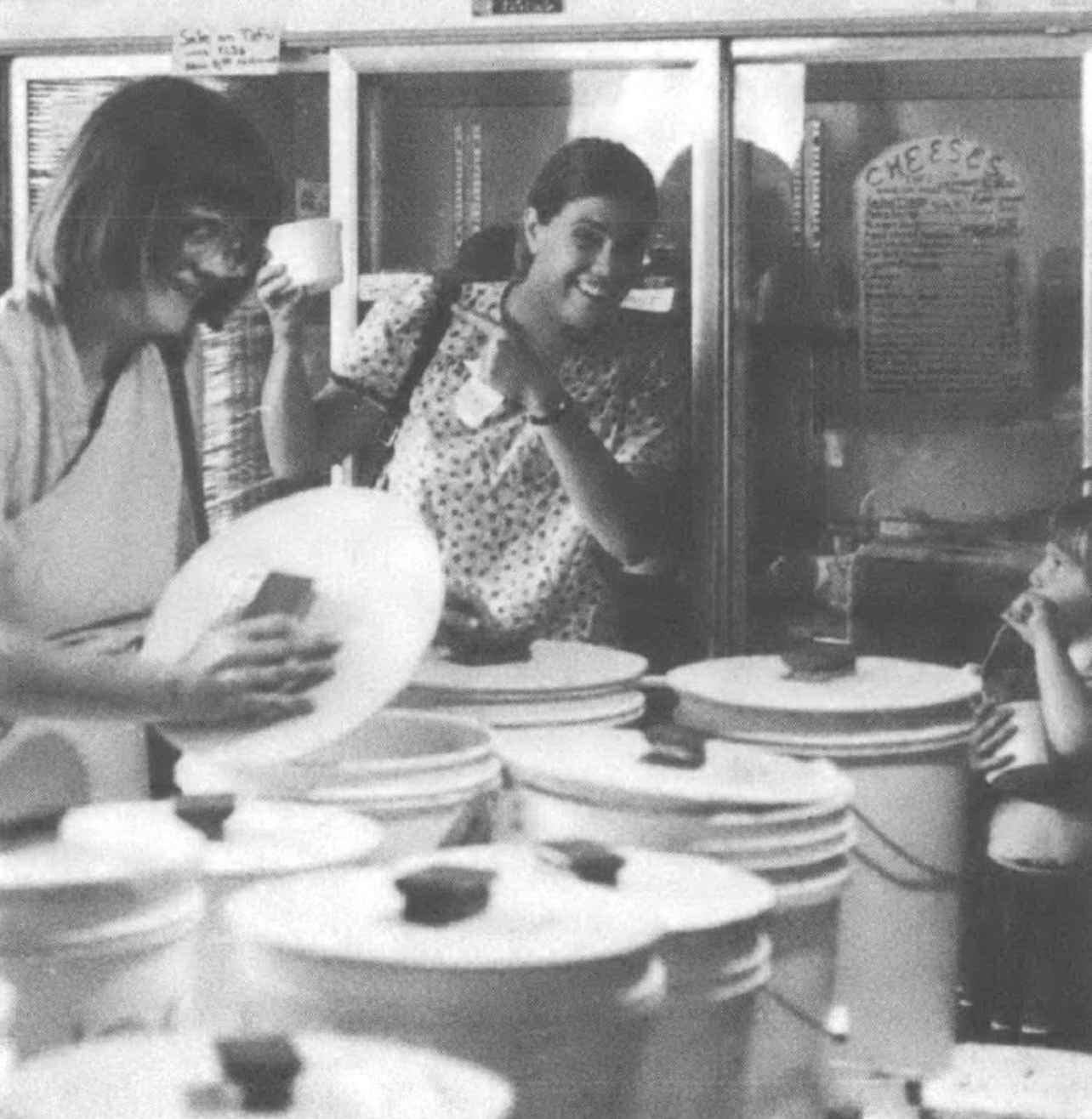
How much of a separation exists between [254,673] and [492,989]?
2.07 ft

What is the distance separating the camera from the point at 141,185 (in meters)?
1.60

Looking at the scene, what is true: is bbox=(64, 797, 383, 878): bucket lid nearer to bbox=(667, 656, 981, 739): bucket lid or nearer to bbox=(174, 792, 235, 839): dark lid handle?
bbox=(174, 792, 235, 839): dark lid handle

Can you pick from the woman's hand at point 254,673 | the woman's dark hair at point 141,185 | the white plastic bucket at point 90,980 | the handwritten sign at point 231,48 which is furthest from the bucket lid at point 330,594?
the handwritten sign at point 231,48

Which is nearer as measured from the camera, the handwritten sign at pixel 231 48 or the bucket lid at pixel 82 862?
the bucket lid at pixel 82 862

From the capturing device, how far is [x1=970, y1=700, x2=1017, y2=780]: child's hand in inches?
66.9

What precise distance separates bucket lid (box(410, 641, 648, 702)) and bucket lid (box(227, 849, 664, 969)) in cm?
39

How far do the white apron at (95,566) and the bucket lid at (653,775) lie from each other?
410mm

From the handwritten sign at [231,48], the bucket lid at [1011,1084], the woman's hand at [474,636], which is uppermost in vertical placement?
the handwritten sign at [231,48]

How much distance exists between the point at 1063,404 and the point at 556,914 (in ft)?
3.88

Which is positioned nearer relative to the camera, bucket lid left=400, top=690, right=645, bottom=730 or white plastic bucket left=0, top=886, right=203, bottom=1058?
white plastic bucket left=0, top=886, right=203, bottom=1058

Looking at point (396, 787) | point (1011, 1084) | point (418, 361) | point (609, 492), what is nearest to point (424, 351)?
point (418, 361)

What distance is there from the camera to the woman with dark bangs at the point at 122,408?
5.02ft

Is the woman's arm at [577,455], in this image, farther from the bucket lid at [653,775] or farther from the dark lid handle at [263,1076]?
the dark lid handle at [263,1076]

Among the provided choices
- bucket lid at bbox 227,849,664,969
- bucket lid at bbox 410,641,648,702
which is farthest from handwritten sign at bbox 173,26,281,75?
bucket lid at bbox 227,849,664,969
